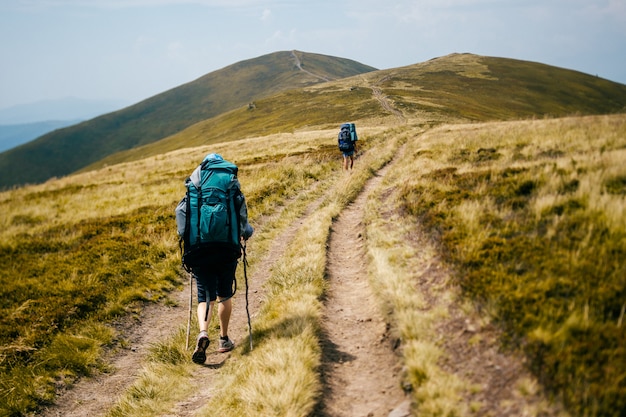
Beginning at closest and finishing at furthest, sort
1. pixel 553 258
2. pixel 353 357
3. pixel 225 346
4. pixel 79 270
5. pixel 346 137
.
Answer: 1. pixel 553 258
2. pixel 353 357
3. pixel 225 346
4. pixel 79 270
5. pixel 346 137

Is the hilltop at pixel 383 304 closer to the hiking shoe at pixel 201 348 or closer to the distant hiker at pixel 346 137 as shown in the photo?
the hiking shoe at pixel 201 348

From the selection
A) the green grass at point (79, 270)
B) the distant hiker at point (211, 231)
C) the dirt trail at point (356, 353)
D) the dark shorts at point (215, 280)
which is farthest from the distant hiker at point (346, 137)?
the dark shorts at point (215, 280)

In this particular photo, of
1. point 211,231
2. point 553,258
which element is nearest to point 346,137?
point 211,231

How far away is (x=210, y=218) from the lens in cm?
632

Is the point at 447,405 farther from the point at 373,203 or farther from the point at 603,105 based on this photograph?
the point at 603,105

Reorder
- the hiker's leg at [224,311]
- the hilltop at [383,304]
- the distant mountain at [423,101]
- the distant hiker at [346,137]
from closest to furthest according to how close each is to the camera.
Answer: the hilltop at [383,304]
the hiker's leg at [224,311]
the distant hiker at [346,137]
the distant mountain at [423,101]

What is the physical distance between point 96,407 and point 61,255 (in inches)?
345

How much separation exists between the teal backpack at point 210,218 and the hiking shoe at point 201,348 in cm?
127

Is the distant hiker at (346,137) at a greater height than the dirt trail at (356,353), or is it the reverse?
the distant hiker at (346,137)

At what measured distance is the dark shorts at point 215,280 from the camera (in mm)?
6617

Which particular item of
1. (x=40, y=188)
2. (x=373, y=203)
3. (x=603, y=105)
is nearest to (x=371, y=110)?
(x=40, y=188)

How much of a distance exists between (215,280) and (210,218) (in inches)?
47.3

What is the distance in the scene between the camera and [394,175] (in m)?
16.1

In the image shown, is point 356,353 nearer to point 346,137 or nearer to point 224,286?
point 224,286
